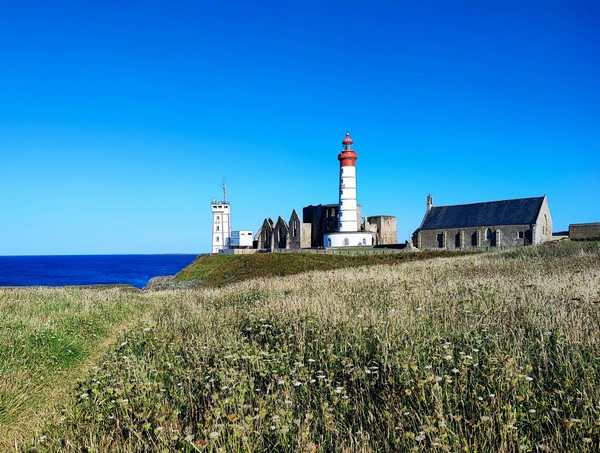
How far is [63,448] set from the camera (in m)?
4.68

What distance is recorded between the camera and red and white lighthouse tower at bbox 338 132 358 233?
61688 mm

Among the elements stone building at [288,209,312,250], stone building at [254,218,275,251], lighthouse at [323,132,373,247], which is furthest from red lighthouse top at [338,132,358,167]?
stone building at [254,218,275,251]

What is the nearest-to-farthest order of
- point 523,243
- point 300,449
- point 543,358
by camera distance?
point 300,449
point 543,358
point 523,243

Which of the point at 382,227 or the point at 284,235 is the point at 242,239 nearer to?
the point at 284,235

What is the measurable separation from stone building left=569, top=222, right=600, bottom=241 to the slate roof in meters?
3.89

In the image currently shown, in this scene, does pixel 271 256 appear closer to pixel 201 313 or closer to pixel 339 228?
pixel 339 228

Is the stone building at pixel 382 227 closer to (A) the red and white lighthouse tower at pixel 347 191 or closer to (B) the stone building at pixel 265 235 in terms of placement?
(A) the red and white lighthouse tower at pixel 347 191

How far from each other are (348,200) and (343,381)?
5692cm

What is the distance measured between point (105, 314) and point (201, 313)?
383 cm

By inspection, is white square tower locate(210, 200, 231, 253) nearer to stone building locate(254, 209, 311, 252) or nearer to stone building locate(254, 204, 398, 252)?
stone building locate(254, 209, 311, 252)

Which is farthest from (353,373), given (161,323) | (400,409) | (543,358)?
(161,323)

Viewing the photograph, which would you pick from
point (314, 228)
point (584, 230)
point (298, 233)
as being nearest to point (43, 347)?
point (584, 230)

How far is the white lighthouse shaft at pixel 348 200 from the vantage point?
6166 centimetres

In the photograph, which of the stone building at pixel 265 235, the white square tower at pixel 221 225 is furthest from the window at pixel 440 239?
the white square tower at pixel 221 225
